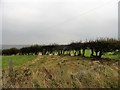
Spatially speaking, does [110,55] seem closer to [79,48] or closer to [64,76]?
[79,48]

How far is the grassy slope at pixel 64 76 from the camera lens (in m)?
17.1

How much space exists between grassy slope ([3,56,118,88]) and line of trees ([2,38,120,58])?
272 inches

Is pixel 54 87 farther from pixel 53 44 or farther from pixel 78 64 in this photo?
pixel 53 44

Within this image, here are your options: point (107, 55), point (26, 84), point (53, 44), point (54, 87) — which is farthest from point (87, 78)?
point (53, 44)

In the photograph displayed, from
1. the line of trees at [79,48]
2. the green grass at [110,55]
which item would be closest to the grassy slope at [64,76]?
the green grass at [110,55]

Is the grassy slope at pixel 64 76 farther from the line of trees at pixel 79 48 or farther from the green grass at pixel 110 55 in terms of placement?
the line of trees at pixel 79 48

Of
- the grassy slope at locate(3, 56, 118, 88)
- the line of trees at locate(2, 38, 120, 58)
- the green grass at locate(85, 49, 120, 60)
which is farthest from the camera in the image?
the line of trees at locate(2, 38, 120, 58)

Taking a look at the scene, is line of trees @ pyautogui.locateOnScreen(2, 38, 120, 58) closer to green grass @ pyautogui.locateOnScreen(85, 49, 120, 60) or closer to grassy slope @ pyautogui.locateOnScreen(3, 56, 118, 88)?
green grass @ pyautogui.locateOnScreen(85, 49, 120, 60)

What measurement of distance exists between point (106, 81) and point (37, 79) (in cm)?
389

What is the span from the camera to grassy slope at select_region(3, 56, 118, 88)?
672 inches

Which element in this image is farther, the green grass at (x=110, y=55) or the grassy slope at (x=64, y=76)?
the green grass at (x=110, y=55)

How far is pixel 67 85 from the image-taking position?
17.0m

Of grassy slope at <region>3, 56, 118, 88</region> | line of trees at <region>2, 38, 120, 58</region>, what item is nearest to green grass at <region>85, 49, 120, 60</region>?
line of trees at <region>2, 38, 120, 58</region>

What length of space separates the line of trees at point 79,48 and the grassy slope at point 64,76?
272 inches
